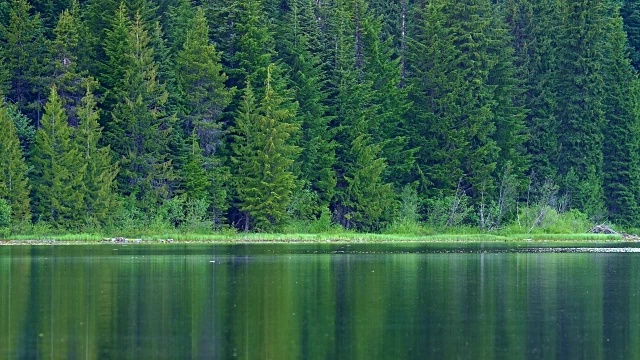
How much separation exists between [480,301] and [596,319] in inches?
208

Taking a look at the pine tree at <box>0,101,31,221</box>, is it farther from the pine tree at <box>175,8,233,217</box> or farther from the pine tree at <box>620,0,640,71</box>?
the pine tree at <box>620,0,640,71</box>

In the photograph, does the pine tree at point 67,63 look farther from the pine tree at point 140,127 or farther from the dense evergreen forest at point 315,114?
the pine tree at point 140,127

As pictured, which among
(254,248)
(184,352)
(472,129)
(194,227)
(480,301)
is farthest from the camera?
(472,129)

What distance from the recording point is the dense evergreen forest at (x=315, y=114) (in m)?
78.9

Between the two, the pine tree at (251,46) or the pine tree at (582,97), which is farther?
the pine tree at (582,97)

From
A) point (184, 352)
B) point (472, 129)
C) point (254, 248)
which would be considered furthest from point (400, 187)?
point (184, 352)

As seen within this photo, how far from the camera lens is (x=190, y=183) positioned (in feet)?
265

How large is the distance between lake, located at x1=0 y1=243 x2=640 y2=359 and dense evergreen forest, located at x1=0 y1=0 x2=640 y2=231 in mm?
20933

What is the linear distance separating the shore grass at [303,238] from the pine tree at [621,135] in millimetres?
10058

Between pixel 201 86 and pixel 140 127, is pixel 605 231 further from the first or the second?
pixel 140 127

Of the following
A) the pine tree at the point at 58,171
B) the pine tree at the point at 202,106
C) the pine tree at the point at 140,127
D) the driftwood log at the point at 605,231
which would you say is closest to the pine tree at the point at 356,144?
the pine tree at the point at 202,106

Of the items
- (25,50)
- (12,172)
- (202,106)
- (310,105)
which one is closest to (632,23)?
(310,105)

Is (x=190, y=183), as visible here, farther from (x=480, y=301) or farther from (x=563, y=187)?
(x=480, y=301)

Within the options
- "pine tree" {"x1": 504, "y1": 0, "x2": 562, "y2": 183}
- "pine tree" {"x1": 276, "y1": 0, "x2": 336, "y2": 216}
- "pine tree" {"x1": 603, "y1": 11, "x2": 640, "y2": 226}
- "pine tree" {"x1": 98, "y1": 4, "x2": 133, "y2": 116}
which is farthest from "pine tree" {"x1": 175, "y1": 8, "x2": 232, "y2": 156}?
"pine tree" {"x1": 603, "y1": 11, "x2": 640, "y2": 226}
